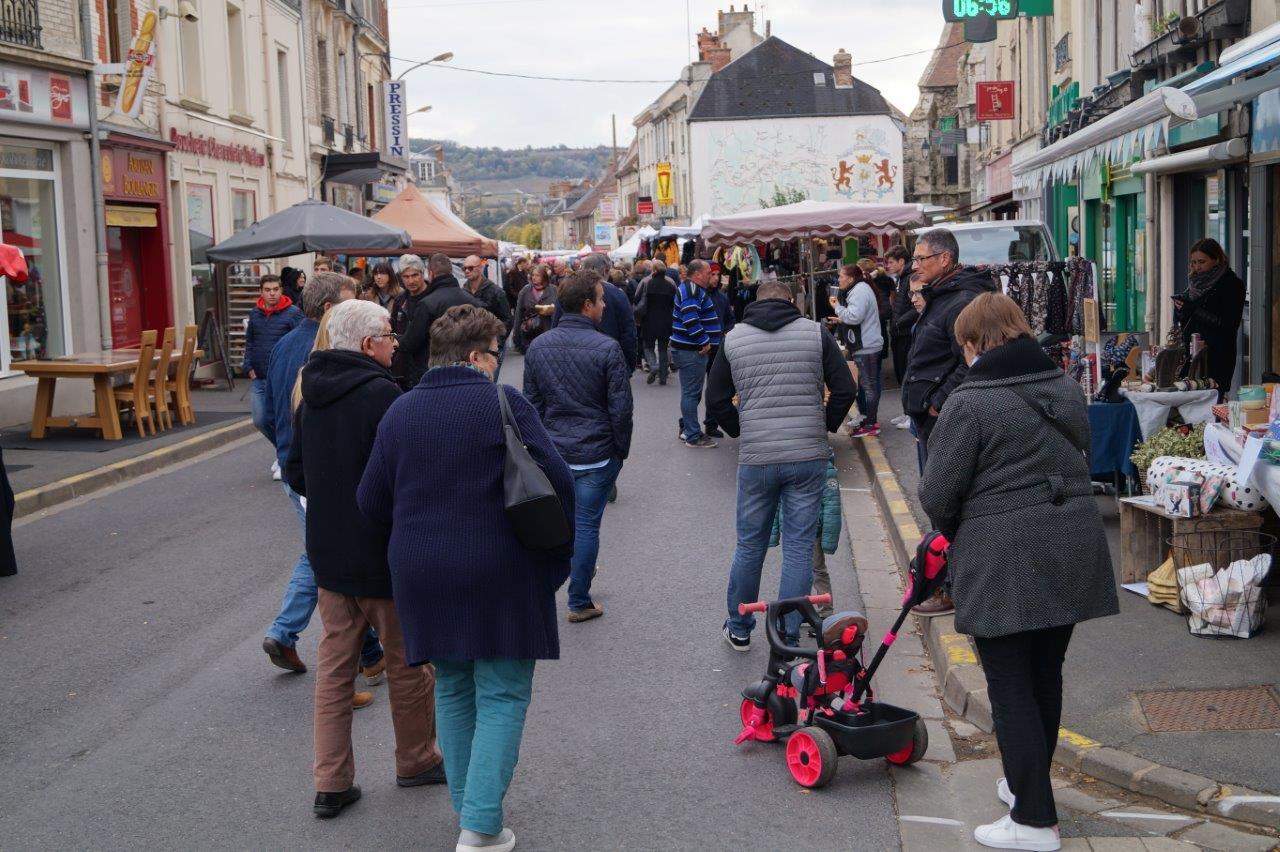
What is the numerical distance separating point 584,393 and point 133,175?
48.3ft

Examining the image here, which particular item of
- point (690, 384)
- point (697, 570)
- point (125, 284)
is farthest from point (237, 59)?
point (697, 570)

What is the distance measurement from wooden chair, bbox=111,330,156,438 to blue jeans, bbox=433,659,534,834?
11357 millimetres

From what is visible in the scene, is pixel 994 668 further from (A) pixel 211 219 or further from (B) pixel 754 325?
(A) pixel 211 219

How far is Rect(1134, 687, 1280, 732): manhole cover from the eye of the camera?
216 inches

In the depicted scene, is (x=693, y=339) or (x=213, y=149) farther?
(x=213, y=149)

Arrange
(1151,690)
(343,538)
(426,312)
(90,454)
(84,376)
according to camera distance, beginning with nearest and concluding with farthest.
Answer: (343,538), (1151,690), (426,312), (90,454), (84,376)

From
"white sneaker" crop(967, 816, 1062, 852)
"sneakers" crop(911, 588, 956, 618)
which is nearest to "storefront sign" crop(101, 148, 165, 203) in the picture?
"sneakers" crop(911, 588, 956, 618)

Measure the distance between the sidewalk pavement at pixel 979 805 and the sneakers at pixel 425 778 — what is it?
5.72ft

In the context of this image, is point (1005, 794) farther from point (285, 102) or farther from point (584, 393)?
point (285, 102)

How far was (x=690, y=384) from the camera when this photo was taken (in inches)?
564

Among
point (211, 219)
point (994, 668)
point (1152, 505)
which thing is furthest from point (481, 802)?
point (211, 219)

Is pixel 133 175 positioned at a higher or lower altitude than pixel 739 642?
higher

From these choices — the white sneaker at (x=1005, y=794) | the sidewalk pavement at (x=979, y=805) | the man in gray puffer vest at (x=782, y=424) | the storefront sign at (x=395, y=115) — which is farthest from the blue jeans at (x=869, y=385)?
the storefront sign at (x=395, y=115)

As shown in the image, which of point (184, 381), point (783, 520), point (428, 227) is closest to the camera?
point (783, 520)
